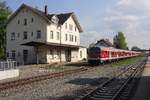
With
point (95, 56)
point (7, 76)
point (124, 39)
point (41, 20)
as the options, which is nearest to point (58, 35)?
point (41, 20)

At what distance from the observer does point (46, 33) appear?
49.9 meters

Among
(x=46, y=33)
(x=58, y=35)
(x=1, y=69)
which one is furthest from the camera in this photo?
(x=58, y=35)

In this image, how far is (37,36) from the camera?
169 ft

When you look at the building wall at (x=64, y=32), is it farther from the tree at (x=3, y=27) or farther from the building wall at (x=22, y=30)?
the tree at (x=3, y=27)

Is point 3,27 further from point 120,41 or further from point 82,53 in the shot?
point 120,41

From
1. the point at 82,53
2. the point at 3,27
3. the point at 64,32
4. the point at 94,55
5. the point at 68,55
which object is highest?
the point at 3,27

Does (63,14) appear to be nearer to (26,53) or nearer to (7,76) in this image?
(26,53)

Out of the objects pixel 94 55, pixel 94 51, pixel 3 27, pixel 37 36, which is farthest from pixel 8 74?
pixel 3 27

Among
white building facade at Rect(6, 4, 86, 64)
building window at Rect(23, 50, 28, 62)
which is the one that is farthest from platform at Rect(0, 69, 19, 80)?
building window at Rect(23, 50, 28, 62)

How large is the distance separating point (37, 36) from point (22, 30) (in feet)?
11.1

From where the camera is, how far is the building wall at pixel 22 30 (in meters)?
50.6

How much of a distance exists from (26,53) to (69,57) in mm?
8750

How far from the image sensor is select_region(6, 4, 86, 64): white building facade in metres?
49.8

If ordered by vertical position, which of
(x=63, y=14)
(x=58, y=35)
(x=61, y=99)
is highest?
(x=63, y=14)
